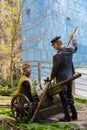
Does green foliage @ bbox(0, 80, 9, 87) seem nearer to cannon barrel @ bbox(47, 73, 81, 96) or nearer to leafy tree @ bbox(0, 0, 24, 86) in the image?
leafy tree @ bbox(0, 0, 24, 86)

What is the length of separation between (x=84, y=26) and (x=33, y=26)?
3170 millimetres

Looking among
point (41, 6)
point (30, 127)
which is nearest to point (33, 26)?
point (41, 6)

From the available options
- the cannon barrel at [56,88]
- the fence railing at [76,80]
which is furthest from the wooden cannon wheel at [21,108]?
the fence railing at [76,80]

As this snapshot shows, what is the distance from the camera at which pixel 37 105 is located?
627 cm

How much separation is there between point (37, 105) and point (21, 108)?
0.30 meters

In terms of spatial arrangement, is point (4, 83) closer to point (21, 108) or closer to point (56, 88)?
point (21, 108)

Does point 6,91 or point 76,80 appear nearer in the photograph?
point 6,91

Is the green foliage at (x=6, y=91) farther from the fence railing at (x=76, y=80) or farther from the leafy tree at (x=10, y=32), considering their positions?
the fence railing at (x=76, y=80)

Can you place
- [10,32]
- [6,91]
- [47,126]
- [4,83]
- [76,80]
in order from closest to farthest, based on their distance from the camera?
[47,126]
[6,91]
[4,83]
[10,32]
[76,80]

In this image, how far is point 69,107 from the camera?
6664 mm

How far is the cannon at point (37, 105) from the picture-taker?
6168mm

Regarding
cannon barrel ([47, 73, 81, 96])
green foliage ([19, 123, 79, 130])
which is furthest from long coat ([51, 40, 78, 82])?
green foliage ([19, 123, 79, 130])

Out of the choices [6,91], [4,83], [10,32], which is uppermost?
[10,32]

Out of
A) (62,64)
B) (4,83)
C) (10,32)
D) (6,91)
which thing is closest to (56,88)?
(62,64)
